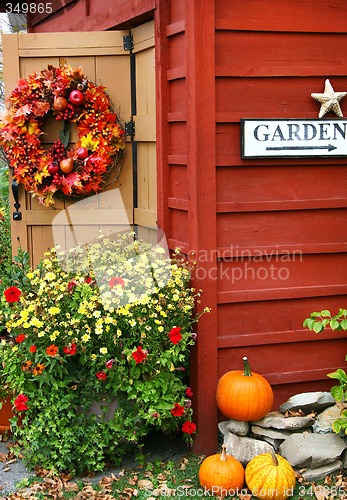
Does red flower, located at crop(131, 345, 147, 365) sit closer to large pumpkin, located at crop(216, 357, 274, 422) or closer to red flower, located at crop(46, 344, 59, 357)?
red flower, located at crop(46, 344, 59, 357)

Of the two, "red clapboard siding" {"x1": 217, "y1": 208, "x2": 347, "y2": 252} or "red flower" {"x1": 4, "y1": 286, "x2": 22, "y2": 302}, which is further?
"red clapboard siding" {"x1": 217, "y1": 208, "x2": 347, "y2": 252}

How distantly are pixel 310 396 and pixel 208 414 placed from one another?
66 cm

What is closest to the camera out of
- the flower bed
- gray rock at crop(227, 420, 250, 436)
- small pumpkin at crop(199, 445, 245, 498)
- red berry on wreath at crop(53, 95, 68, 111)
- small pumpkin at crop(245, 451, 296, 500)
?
small pumpkin at crop(245, 451, 296, 500)

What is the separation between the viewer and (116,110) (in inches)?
212

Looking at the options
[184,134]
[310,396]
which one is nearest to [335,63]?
[184,134]

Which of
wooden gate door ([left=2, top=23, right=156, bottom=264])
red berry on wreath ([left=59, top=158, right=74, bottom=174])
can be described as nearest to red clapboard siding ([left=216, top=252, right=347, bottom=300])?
wooden gate door ([left=2, top=23, right=156, bottom=264])

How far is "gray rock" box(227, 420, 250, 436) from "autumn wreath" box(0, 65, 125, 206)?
6.28ft

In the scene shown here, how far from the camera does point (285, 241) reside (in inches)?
184

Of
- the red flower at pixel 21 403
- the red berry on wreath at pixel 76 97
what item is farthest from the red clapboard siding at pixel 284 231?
the red flower at pixel 21 403

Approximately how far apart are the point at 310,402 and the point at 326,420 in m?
0.17

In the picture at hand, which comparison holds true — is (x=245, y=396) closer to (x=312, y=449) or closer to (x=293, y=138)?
(x=312, y=449)

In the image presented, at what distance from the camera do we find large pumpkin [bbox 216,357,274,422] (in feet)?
14.3

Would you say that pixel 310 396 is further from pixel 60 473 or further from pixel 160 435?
pixel 60 473

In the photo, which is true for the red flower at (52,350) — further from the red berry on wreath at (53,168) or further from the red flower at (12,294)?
the red berry on wreath at (53,168)
